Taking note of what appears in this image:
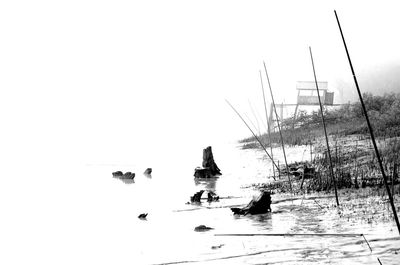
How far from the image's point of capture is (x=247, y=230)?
20.3 ft

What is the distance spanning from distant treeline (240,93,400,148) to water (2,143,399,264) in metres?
5.32

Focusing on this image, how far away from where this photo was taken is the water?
4855mm

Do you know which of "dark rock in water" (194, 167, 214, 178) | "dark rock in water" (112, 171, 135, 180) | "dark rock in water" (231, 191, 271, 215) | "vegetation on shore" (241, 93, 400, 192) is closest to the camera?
"dark rock in water" (231, 191, 271, 215)

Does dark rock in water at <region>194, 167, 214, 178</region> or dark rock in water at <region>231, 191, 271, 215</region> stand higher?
dark rock in water at <region>194, 167, 214, 178</region>

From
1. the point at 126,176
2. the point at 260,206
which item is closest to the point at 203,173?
the point at 126,176

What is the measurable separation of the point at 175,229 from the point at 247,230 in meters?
1.14

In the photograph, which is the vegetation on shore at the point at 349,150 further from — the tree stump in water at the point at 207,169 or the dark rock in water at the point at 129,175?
the dark rock in water at the point at 129,175

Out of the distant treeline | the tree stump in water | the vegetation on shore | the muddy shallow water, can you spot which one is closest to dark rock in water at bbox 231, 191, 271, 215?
the muddy shallow water

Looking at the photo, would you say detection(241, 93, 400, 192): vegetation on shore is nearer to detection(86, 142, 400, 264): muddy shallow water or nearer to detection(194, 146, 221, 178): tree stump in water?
detection(86, 142, 400, 264): muddy shallow water

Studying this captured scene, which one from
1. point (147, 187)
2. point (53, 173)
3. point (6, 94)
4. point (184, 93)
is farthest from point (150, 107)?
Result: point (147, 187)

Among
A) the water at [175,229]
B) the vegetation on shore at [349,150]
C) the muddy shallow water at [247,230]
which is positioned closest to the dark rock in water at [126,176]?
the water at [175,229]

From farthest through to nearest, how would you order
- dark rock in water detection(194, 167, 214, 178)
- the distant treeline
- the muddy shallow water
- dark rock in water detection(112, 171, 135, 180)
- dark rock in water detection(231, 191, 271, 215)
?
dark rock in water detection(112, 171, 135, 180) → the distant treeline → dark rock in water detection(194, 167, 214, 178) → dark rock in water detection(231, 191, 271, 215) → the muddy shallow water

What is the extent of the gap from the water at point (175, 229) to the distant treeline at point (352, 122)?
5325 millimetres

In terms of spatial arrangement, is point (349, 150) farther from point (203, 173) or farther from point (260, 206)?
point (260, 206)
